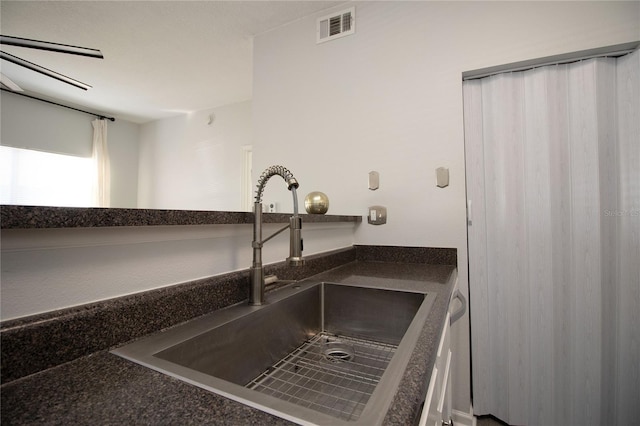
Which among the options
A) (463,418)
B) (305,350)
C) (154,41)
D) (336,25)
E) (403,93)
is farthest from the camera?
(154,41)

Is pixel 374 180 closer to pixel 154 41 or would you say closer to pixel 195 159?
pixel 154 41

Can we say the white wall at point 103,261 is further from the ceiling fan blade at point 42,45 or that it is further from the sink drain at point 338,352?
the ceiling fan blade at point 42,45

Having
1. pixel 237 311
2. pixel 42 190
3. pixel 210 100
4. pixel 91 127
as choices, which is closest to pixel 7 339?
pixel 237 311

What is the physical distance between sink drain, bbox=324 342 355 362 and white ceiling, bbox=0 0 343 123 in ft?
6.85

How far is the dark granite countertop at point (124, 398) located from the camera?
0.33 m

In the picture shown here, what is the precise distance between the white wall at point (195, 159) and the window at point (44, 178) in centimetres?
79

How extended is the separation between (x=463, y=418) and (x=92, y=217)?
1868mm

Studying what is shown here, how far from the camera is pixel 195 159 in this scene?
423cm

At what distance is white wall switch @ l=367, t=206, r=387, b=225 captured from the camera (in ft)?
5.59

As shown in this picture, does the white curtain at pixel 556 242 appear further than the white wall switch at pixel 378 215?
No

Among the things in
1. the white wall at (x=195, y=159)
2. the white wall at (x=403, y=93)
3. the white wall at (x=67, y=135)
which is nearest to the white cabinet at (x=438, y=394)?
the white wall at (x=403, y=93)

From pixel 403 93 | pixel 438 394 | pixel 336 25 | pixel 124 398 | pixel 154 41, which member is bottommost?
pixel 438 394

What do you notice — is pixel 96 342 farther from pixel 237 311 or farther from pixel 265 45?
pixel 265 45

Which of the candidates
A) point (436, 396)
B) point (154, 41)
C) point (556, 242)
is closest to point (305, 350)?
point (436, 396)
